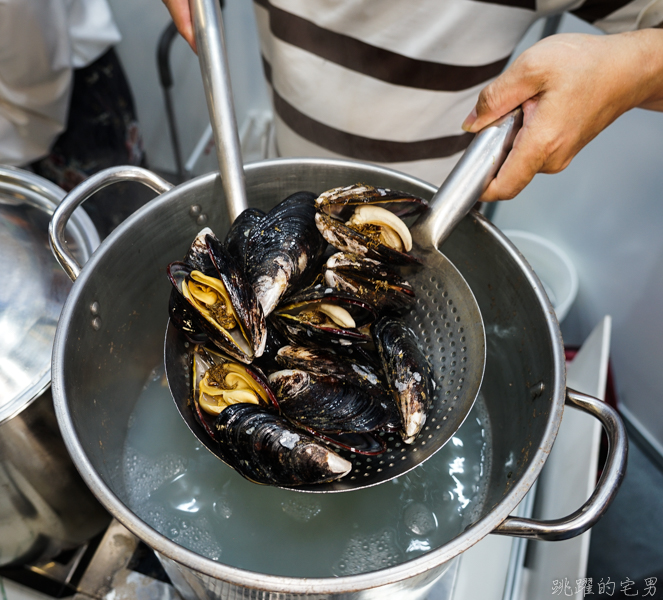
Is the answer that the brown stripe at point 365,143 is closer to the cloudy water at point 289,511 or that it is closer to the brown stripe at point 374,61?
the brown stripe at point 374,61

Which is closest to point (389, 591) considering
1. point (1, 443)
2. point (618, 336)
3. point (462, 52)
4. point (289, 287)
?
point (289, 287)

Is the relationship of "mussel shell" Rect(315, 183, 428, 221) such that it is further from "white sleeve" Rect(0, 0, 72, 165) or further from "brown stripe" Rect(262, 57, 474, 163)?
"white sleeve" Rect(0, 0, 72, 165)

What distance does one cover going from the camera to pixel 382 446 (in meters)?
0.69

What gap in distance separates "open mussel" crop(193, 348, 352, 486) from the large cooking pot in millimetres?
137

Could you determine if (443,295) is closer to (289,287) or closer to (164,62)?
(289,287)

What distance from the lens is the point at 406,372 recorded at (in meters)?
0.72

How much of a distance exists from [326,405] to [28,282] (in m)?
0.50

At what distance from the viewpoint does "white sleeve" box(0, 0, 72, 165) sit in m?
1.25

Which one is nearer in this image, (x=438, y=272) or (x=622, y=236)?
(x=438, y=272)

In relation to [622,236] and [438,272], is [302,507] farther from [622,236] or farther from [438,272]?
[622,236]

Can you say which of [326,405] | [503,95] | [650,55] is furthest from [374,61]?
[326,405]

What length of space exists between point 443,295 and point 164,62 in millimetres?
1400

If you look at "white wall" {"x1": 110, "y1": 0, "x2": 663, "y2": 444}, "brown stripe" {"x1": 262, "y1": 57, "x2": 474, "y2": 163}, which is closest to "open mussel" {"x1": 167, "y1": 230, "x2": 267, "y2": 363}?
"brown stripe" {"x1": 262, "y1": 57, "x2": 474, "y2": 163}

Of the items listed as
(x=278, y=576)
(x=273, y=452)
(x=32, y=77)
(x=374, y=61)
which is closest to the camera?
(x=278, y=576)
